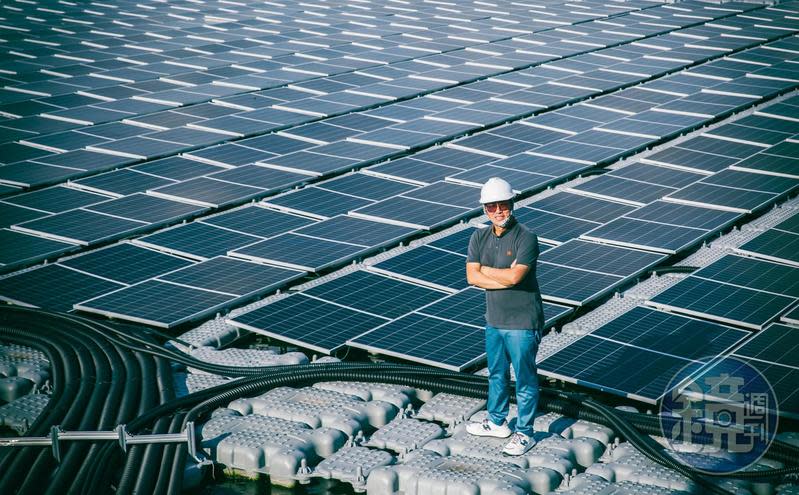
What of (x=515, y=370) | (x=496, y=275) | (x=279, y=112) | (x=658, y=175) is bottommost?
(x=658, y=175)

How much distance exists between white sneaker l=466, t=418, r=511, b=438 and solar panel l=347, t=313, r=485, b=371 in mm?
1395

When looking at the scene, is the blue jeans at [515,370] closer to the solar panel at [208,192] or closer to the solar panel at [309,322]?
the solar panel at [309,322]

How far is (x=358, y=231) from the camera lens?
18.1 m

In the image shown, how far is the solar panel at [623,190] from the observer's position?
20.3 metres

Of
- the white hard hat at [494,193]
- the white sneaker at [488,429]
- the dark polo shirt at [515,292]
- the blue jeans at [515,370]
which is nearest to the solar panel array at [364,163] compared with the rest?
the white sneaker at [488,429]

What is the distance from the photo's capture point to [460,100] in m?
30.0

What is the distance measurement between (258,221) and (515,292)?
32.3 feet

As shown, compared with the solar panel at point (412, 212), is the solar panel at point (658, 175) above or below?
below

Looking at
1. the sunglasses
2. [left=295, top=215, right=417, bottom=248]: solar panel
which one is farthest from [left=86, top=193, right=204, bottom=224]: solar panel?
the sunglasses

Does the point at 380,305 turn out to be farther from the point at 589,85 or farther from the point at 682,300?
the point at 589,85

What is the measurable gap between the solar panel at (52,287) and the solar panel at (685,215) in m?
10.1

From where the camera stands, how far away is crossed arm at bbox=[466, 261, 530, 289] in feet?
32.8

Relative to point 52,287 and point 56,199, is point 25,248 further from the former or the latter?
point 56,199

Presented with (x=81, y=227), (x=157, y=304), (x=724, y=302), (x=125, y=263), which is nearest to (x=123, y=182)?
(x=81, y=227)
